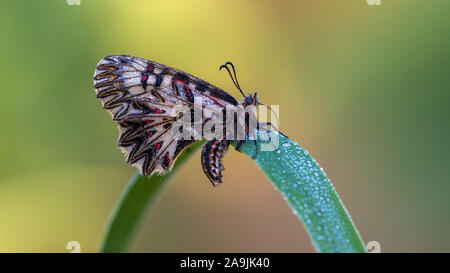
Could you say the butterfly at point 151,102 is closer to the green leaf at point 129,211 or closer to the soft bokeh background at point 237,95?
the green leaf at point 129,211

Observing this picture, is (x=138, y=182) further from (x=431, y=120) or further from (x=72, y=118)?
(x=431, y=120)

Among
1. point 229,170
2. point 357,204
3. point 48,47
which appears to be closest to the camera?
point 48,47

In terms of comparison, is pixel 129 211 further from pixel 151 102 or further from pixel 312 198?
pixel 312 198

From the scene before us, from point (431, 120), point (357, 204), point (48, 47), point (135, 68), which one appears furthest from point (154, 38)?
point (431, 120)

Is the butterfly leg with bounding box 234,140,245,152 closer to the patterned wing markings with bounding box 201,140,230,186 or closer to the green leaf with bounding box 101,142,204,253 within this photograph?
the patterned wing markings with bounding box 201,140,230,186

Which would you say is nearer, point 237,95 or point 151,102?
point 151,102

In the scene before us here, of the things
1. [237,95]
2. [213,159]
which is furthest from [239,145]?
[237,95]

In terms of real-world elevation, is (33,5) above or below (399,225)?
above
